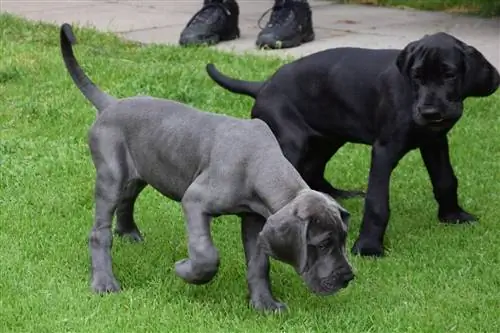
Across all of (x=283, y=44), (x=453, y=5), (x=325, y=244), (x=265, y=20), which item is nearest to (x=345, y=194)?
(x=325, y=244)

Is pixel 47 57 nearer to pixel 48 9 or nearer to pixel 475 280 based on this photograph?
pixel 48 9

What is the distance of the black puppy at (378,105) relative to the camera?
492cm

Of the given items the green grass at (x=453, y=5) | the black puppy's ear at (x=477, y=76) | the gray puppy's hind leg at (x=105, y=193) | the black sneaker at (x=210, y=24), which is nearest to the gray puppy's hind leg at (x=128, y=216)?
the gray puppy's hind leg at (x=105, y=193)

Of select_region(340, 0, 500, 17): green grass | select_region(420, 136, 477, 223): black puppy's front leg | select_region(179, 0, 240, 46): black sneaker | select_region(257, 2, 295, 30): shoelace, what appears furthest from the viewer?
select_region(340, 0, 500, 17): green grass

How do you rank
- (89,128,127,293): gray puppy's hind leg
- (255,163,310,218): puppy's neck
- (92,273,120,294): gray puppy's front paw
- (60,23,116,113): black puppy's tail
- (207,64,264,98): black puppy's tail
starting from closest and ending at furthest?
(255,163,310,218): puppy's neck < (92,273,120,294): gray puppy's front paw < (89,128,127,293): gray puppy's hind leg < (60,23,116,113): black puppy's tail < (207,64,264,98): black puppy's tail

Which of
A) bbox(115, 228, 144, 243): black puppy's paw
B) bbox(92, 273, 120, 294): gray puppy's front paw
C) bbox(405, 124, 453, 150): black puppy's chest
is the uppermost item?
bbox(405, 124, 453, 150): black puppy's chest

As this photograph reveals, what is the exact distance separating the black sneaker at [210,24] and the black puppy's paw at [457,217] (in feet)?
15.0

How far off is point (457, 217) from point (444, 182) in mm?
199

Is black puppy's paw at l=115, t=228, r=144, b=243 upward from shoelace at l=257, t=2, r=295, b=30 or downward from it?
downward

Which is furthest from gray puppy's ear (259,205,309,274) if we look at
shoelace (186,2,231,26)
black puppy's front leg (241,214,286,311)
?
shoelace (186,2,231,26)

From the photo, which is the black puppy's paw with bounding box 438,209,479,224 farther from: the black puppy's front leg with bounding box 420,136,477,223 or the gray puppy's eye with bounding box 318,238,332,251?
the gray puppy's eye with bounding box 318,238,332,251

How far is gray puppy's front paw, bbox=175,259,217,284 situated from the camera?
4.26 m

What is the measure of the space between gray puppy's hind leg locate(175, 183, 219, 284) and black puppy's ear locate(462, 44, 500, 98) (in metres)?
1.53

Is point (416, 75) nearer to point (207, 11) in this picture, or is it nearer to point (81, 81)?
point (81, 81)
